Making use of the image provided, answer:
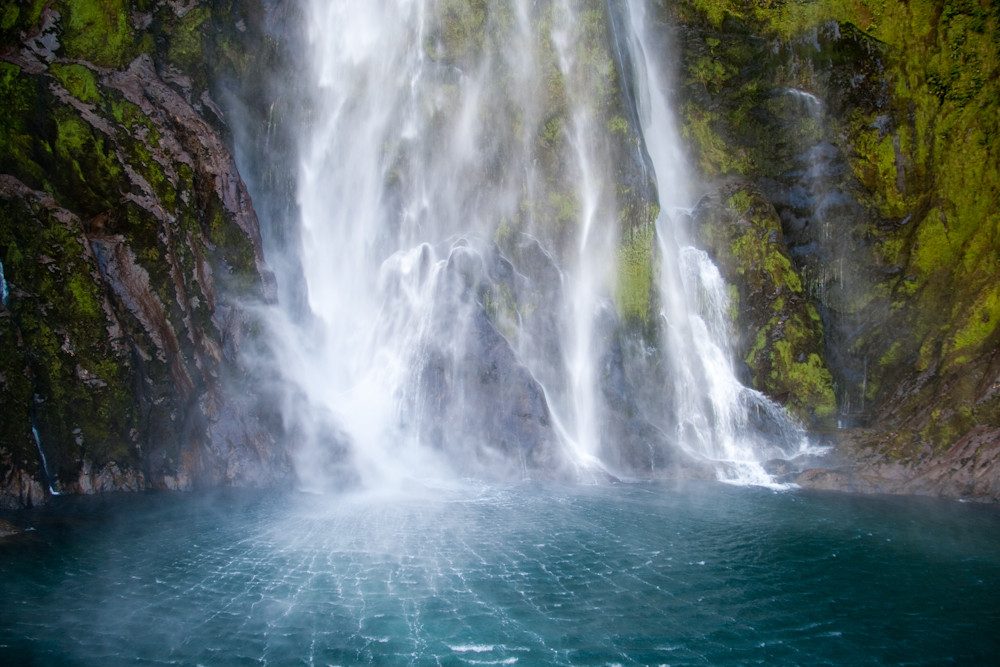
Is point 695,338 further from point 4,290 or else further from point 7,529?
point 4,290

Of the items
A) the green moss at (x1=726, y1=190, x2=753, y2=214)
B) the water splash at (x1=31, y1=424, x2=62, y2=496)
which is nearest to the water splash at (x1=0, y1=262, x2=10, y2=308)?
the water splash at (x1=31, y1=424, x2=62, y2=496)

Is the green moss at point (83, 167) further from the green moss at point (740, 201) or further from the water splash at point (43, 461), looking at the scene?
the green moss at point (740, 201)

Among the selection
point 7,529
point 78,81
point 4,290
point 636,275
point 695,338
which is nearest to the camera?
point 7,529

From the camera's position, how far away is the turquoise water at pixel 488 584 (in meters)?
10.3

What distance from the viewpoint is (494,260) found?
2820cm

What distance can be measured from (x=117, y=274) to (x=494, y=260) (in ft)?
47.2

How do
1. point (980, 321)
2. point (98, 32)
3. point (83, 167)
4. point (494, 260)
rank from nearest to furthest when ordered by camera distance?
point (83, 167), point (98, 32), point (980, 321), point (494, 260)

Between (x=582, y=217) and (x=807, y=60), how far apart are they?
13.1 meters

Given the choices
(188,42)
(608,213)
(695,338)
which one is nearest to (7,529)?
(188,42)

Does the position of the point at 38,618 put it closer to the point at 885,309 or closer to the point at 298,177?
the point at 298,177

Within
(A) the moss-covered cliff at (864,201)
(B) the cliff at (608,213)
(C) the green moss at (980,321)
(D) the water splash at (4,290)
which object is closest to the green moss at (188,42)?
(B) the cliff at (608,213)

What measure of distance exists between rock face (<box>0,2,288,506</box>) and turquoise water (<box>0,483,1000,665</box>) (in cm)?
197

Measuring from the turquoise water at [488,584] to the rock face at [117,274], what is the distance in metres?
1.97

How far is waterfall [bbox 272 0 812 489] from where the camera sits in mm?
24984
